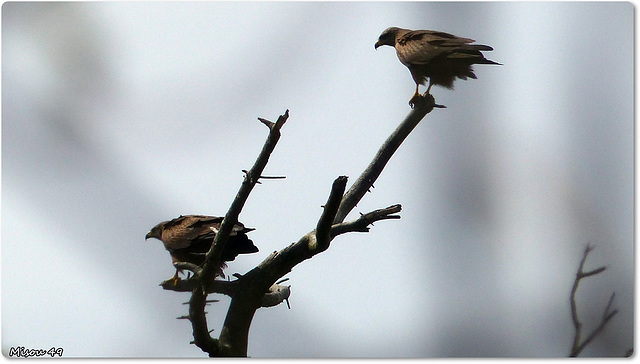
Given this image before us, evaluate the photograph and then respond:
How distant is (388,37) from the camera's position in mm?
3760

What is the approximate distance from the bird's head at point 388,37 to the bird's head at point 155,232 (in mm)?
1591

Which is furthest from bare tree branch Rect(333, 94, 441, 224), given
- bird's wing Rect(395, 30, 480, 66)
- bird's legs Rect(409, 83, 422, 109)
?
bird's wing Rect(395, 30, 480, 66)

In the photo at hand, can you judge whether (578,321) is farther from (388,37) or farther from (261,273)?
(388,37)

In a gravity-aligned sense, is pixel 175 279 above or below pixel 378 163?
below

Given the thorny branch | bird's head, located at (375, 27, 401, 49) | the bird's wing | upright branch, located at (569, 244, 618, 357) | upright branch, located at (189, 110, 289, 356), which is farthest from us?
bird's head, located at (375, 27, 401, 49)

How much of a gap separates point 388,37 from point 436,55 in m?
0.41

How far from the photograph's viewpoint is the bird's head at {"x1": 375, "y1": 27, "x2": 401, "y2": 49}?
147 inches

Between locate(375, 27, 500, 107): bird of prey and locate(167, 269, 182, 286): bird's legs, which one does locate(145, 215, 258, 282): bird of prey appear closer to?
locate(167, 269, 182, 286): bird's legs

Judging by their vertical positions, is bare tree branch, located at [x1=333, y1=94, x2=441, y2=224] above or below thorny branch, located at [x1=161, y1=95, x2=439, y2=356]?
above

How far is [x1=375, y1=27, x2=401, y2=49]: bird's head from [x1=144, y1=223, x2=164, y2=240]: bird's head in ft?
5.22

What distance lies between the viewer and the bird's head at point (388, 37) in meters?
3.73

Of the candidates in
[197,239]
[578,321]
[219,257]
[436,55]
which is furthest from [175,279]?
[578,321]

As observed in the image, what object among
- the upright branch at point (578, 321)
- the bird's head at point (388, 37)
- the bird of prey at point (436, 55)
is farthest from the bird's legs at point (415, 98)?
the upright branch at point (578, 321)

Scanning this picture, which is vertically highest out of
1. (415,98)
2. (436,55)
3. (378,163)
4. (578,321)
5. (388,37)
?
(388,37)
